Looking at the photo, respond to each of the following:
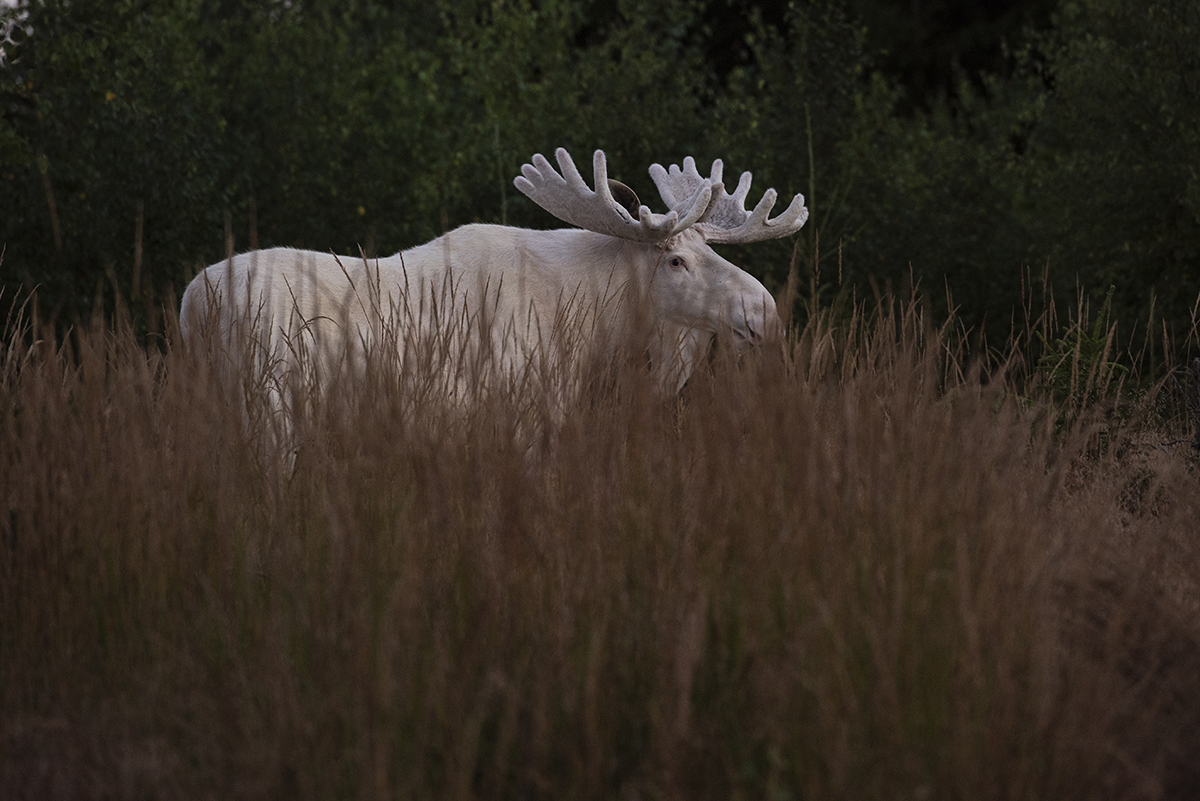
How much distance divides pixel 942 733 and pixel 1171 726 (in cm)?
56

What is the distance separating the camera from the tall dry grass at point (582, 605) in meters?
2.28

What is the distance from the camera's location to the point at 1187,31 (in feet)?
25.9

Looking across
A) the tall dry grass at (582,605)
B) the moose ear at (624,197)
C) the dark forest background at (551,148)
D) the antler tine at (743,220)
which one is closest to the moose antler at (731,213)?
the antler tine at (743,220)

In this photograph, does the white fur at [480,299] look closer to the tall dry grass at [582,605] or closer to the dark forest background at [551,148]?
the tall dry grass at [582,605]

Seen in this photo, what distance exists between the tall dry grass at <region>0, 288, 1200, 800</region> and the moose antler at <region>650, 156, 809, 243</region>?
1702 mm

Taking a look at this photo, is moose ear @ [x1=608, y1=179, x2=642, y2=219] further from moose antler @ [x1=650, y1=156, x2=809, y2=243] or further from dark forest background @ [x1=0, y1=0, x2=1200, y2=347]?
dark forest background @ [x1=0, y1=0, x2=1200, y2=347]

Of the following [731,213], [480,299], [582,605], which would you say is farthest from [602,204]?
[582,605]

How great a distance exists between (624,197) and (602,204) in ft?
0.71

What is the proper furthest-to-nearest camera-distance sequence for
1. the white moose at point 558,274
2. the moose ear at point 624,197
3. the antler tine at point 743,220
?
the antler tine at point 743,220 < the moose ear at point 624,197 < the white moose at point 558,274

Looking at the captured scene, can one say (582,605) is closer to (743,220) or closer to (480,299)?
(480,299)

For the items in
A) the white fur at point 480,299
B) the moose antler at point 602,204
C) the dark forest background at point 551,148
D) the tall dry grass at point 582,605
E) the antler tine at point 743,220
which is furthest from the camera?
the dark forest background at point 551,148

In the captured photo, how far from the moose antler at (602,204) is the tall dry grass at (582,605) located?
1.46 metres

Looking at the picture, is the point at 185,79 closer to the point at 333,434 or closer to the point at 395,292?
the point at 395,292

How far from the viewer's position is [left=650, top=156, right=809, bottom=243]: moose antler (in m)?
5.20
